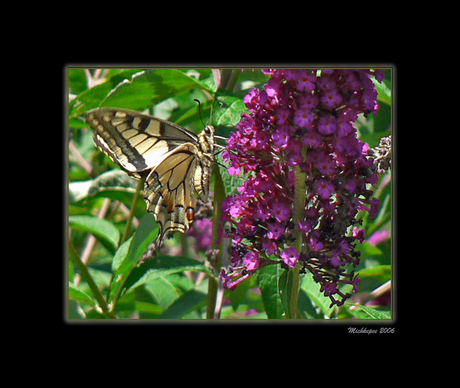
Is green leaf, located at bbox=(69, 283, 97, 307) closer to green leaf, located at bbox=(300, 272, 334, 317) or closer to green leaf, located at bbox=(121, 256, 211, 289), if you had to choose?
green leaf, located at bbox=(121, 256, 211, 289)

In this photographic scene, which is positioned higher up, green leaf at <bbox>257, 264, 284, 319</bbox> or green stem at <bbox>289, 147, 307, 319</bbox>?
green stem at <bbox>289, 147, 307, 319</bbox>

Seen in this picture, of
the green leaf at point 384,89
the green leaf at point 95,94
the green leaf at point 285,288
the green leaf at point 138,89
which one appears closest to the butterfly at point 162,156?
the green leaf at point 138,89

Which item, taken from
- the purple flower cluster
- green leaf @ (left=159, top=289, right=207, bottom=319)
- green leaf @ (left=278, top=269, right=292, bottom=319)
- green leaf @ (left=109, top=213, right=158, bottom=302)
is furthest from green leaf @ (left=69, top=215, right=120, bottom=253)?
green leaf @ (left=278, top=269, right=292, bottom=319)

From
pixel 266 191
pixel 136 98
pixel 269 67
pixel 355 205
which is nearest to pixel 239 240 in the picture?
pixel 266 191

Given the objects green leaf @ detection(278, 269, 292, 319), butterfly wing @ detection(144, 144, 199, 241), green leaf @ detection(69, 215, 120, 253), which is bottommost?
green leaf @ detection(278, 269, 292, 319)

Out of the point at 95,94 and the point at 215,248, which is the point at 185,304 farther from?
the point at 95,94
